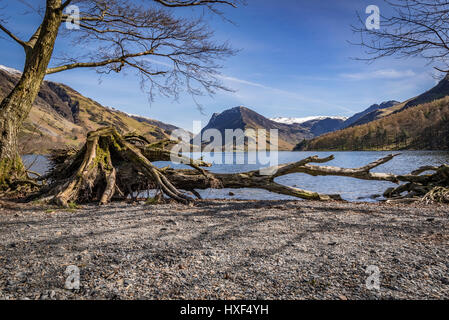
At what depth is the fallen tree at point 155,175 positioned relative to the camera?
10969 millimetres

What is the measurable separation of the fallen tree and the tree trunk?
5.22 ft

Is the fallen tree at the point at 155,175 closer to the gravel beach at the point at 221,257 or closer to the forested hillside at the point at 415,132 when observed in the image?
the gravel beach at the point at 221,257

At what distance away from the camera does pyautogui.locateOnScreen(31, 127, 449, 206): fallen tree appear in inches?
432

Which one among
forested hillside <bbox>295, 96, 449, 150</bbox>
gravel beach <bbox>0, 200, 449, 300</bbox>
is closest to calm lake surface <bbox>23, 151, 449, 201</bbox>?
gravel beach <bbox>0, 200, 449, 300</bbox>

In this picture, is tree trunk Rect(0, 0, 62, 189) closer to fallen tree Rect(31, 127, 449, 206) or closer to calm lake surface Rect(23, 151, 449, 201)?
fallen tree Rect(31, 127, 449, 206)

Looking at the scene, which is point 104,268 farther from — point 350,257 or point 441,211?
point 441,211

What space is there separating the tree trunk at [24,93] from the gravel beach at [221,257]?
320cm

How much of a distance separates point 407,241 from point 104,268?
19.6 feet

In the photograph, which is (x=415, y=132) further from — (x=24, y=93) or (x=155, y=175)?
(x=24, y=93)

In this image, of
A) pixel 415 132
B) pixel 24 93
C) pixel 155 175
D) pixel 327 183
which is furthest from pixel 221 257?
pixel 415 132

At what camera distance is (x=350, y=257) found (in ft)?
14.6

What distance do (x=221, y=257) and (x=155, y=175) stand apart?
7506 mm

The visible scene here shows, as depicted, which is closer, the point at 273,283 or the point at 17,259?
the point at 273,283
